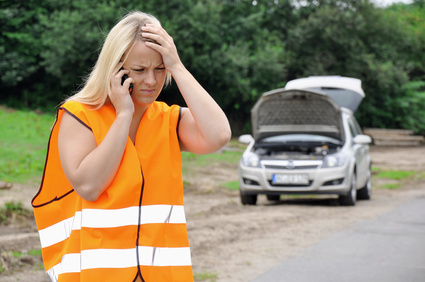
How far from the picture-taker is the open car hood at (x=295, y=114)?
41.5 ft

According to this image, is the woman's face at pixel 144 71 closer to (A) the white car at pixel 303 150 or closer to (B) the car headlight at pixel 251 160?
(A) the white car at pixel 303 150

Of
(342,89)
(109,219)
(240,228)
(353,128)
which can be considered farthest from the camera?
(342,89)

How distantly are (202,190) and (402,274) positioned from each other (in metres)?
8.64

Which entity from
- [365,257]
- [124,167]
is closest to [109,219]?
[124,167]

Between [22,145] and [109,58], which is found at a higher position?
[109,58]

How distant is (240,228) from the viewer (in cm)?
912

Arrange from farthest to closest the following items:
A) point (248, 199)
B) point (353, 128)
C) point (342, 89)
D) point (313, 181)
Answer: point (342, 89)
point (353, 128)
point (248, 199)
point (313, 181)

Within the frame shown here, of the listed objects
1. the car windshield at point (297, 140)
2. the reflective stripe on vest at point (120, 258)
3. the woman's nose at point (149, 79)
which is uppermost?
the woman's nose at point (149, 79)

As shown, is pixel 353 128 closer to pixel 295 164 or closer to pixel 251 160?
pixel 295 164

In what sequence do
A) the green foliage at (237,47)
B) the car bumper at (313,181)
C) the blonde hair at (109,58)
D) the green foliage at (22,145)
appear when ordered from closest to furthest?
the blonde hair at (109,58) → the car bumper at (313,181) → the green foliage at (22,145) → the green foliage at (237,47)

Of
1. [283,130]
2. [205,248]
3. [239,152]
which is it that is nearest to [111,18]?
[239,152]

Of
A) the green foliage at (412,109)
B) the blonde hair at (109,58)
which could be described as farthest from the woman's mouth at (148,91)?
the green foliage at (412,109)

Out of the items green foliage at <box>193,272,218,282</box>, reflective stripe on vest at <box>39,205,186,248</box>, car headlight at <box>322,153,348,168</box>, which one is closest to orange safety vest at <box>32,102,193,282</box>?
reflective stripe on vest at <box>39,205,186,248</box>

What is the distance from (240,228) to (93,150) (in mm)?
7076
